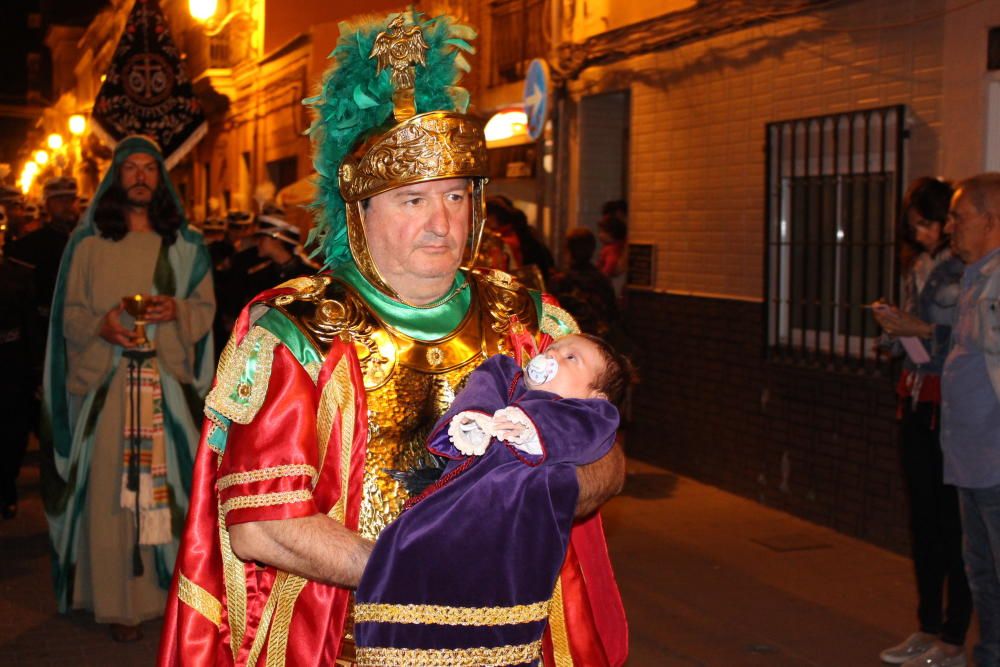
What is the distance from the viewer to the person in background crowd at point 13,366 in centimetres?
869

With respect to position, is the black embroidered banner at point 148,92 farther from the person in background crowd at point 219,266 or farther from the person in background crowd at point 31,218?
the person in background crowd at point 31,218

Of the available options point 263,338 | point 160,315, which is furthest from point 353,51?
point 160,315

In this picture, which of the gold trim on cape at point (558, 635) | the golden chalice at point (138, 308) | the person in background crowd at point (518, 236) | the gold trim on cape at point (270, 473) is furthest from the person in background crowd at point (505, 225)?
the gold trim on cape at point (270, 473)

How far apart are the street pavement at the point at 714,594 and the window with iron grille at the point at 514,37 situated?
571cm

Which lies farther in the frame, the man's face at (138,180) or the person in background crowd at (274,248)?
the person in background crowd at (274,248)

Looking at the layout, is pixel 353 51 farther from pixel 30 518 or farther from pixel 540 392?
pixel 30 518

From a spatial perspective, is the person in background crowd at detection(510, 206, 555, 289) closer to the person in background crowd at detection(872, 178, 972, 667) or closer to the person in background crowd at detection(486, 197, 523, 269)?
the person in background crowd at detection(486, 197, 523, 269)

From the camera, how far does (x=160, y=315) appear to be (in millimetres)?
5973

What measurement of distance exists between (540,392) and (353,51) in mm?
912

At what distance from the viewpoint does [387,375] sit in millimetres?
2625

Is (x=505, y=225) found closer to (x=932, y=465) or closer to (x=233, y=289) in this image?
(x=233, y=289)

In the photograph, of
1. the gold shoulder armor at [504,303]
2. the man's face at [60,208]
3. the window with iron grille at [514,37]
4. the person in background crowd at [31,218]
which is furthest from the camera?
the person in background crowd at [31,218]

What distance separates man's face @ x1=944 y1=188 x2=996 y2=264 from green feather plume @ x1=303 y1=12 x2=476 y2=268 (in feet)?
9.26

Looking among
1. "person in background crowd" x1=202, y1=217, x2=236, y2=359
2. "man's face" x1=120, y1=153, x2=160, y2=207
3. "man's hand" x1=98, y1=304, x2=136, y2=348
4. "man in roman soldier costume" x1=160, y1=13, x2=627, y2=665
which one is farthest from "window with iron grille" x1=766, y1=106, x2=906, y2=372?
"man in roman soldier costume" x1=160, y1=13, x2=627, y2=665
